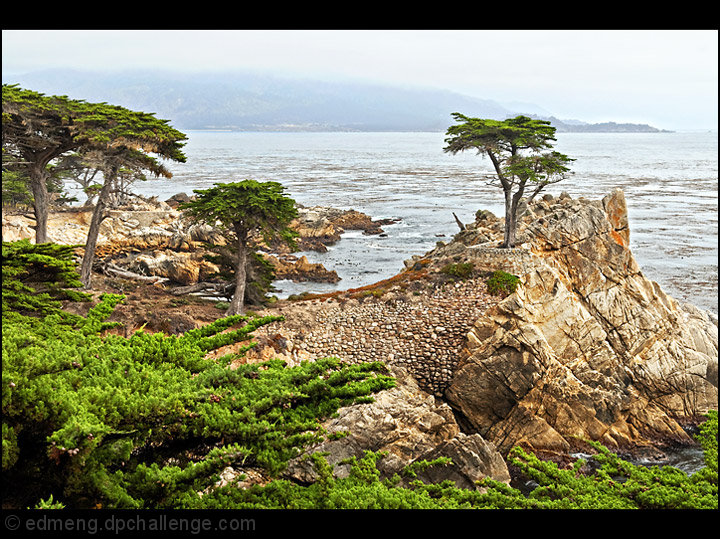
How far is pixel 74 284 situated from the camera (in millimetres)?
7195

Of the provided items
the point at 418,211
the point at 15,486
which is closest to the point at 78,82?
the point at 418,211

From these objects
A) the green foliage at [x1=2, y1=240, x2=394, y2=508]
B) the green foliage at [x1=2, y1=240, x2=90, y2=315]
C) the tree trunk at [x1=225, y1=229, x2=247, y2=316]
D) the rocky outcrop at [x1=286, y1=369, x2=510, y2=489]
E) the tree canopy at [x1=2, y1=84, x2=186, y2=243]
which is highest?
the tree canopy at [x1=2, y1=84, x2=186, y2=243]

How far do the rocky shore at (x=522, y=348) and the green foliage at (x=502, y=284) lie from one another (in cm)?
Answer: 25

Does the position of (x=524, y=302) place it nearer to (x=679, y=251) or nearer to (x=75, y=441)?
(x=75, y=441)

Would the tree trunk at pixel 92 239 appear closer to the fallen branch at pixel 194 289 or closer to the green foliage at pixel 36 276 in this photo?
the fallen branch at pixel 194 289

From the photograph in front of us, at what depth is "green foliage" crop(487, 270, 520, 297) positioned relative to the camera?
641 inches

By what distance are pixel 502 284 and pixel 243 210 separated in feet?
28.3

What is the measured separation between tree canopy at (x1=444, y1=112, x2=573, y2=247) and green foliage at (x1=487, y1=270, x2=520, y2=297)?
2.68 m

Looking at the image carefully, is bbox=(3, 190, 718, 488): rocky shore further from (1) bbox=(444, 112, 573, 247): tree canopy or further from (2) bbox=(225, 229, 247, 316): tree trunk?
(1) bbox=(444, 112, 573, 247): tree canopy

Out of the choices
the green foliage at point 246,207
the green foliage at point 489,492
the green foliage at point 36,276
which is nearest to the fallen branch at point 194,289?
the green foliage at point 246,207

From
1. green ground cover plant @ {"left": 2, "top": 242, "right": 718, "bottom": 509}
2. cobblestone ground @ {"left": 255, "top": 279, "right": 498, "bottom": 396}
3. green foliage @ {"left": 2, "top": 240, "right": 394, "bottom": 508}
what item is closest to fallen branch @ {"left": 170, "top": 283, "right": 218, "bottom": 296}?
cobblestone ground @ {"left": 255, "top": 279, "right": 498, "bottom": 396}

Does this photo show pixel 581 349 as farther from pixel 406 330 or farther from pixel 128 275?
pixel 128 275

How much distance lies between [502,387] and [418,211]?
36.7 metres

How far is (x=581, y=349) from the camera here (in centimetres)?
1524
